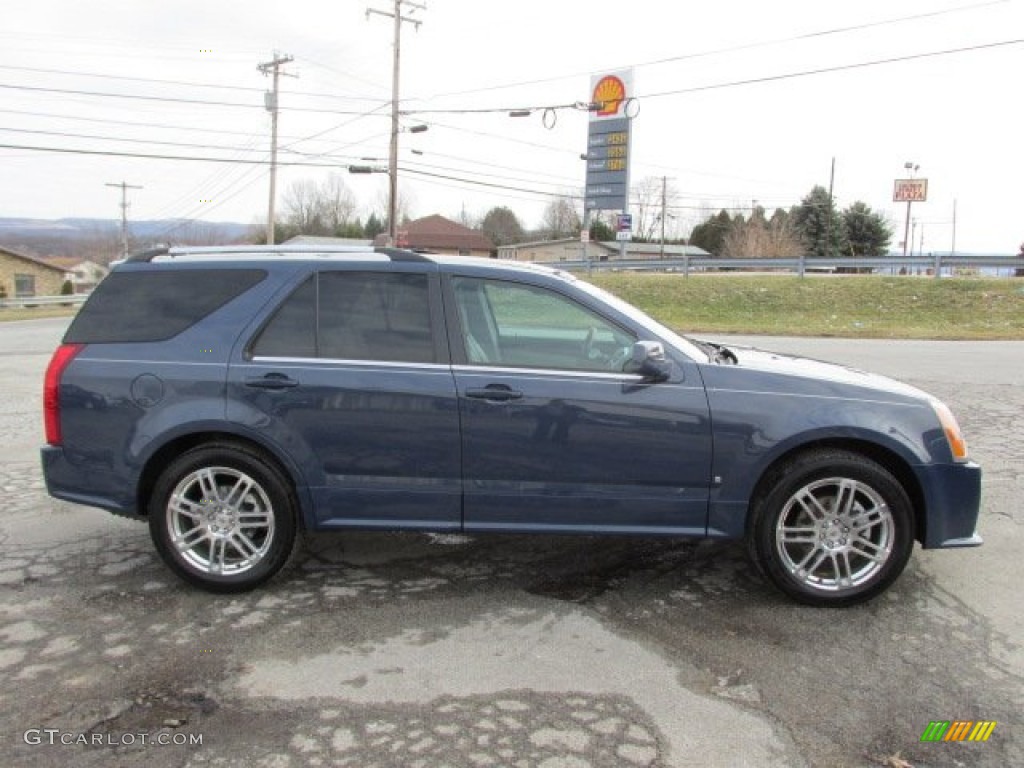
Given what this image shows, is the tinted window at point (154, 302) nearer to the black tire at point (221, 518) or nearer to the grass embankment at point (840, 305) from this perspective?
the black tire at point (221, 518)

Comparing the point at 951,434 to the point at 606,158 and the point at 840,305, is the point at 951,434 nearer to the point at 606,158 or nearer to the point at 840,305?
the point at 840,305

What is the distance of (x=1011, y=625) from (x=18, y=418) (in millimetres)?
9170

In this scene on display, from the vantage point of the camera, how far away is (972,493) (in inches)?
151

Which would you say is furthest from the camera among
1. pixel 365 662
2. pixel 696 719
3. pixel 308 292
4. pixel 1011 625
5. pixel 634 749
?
pixel 308 292

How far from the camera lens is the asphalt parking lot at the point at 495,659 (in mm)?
2781

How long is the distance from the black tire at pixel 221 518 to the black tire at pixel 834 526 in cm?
238

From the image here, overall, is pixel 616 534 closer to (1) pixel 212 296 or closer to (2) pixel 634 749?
(2) pixel 634 749

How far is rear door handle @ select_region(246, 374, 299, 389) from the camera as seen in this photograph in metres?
3.91

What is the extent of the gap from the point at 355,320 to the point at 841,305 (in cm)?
2252

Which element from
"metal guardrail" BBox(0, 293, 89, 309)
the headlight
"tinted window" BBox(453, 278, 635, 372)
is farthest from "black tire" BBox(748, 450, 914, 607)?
"metal guardrail" BBox(0, 293, 89, 309)

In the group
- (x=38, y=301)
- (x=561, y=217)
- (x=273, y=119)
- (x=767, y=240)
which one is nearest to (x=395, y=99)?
(x=273, y=119)

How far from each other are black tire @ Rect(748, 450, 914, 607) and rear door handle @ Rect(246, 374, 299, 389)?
2.39 metres

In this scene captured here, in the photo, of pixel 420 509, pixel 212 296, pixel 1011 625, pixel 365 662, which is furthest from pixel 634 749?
pixel 212 296

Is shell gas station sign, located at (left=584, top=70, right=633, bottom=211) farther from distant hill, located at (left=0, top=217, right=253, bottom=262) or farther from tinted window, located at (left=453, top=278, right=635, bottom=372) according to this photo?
tinted window, located at (left=453, top=278, right=635, bottom=372)
